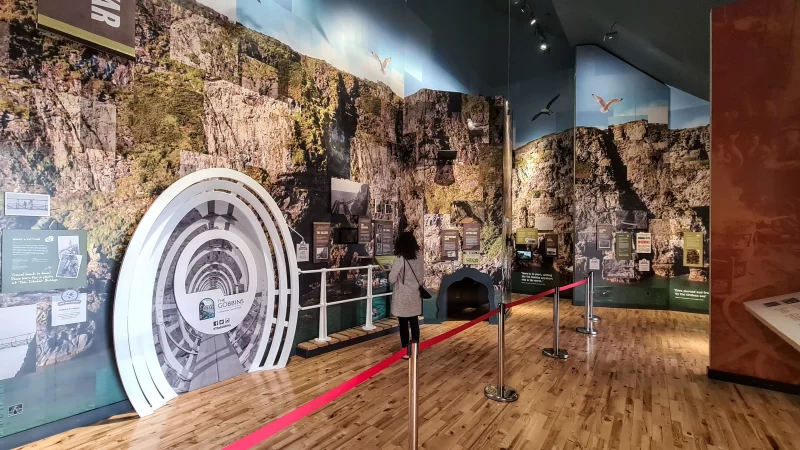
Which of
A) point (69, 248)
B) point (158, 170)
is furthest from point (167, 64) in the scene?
point (69, 248)

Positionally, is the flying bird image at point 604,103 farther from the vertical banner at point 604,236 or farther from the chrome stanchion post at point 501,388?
the chrome stanchion post at point 501,388

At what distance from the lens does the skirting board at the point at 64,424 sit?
2.85 meters

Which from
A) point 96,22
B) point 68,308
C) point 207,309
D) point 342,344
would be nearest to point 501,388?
point 342,344

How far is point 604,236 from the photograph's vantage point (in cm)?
918

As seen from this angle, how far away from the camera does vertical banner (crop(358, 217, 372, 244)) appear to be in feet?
20.5

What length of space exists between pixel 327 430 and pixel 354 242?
3290mm

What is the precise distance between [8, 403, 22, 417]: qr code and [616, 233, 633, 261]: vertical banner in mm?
10136

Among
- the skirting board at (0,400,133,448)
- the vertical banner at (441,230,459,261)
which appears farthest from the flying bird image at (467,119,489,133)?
the skirting board at (0,400,133,448)

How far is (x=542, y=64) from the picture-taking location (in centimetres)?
1024

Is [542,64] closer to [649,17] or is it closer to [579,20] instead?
[579,20]

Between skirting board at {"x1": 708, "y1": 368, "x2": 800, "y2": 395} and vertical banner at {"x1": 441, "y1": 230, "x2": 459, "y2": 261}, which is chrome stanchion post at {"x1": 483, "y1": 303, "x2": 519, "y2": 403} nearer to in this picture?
skirting board at {"x1": 708, "y1": 368, "x2": 800, "y2": 395}

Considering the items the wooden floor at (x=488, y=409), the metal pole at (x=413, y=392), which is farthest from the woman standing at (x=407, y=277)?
the metal pole at (x=413, y=392)

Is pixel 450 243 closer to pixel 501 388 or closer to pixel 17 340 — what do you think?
pixel 501 388

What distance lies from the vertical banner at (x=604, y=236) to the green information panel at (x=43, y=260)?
9.55 m
